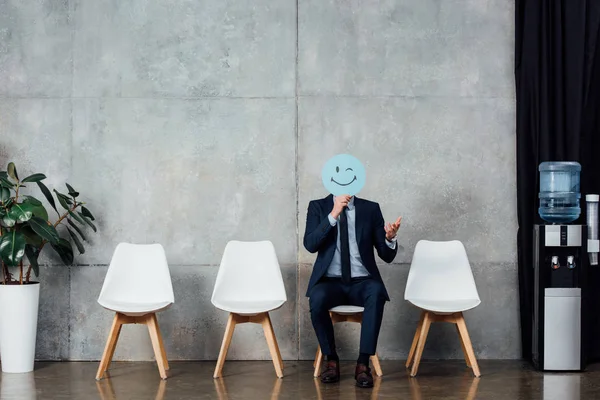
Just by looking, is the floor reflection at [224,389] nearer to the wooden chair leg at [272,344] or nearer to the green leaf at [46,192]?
the wooden chair leg at [272,344]

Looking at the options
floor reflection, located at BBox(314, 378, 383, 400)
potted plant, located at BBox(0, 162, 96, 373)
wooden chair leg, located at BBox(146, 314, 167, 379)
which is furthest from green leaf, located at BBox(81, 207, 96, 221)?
floor reflection, located at BBox(314, 378, 383, 400)

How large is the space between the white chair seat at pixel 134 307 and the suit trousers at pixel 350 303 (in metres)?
1.05

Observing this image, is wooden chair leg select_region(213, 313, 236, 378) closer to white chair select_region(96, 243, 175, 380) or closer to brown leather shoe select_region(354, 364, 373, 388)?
white chair select_region(96, 243, 175, 380)

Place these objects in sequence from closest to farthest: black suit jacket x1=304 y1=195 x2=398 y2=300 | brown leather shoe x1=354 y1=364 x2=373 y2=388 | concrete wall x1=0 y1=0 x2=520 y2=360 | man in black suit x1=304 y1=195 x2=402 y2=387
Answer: brown leather shoe x1=354 y1=364 x2=373 y2=388 → man in black suit x1=304 y1=195 x2=402 y2=387 → black suit jacket x1=304 y1=195 x2=398 y2=300 → concrete wall x1=0 y1=0 x2=520 y2=360

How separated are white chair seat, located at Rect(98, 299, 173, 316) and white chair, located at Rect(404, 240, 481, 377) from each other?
1.74 meters

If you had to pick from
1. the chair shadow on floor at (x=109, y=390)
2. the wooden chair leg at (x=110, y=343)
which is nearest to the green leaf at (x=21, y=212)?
the wooden chair leg at (x=110, y=343)

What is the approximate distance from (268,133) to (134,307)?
1753mm

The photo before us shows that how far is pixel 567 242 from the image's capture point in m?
5.23

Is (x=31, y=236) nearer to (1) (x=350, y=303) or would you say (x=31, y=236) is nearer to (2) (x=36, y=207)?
(2) (x=36, y=207)

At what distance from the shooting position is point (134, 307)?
505cm

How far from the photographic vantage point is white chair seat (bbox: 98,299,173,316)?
195 inches

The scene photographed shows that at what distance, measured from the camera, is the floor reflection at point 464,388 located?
4449 millimetres

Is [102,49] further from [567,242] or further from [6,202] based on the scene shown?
[567,242]

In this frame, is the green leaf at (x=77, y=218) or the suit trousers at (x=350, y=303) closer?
the suit trousers at (x=350, y=303)
